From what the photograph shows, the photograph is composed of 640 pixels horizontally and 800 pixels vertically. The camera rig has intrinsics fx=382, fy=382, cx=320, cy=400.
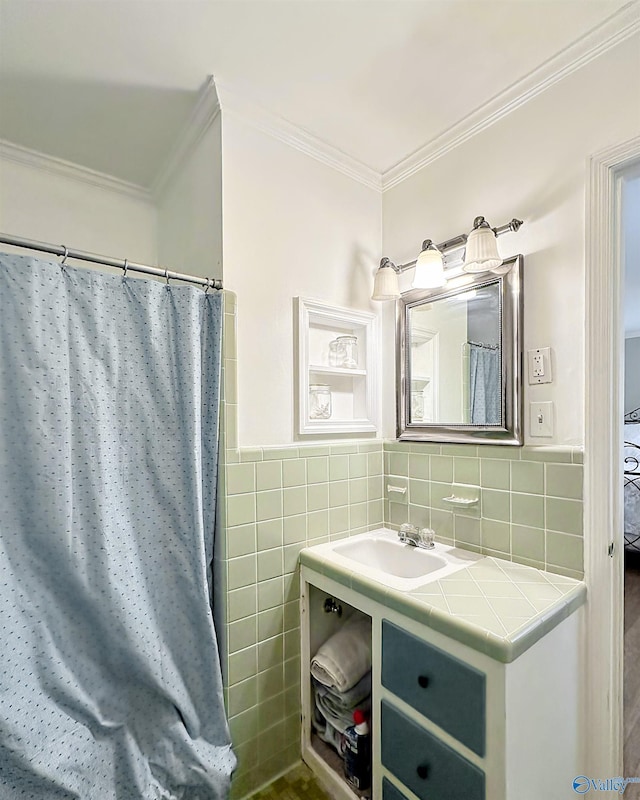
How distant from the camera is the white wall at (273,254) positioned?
143 cm

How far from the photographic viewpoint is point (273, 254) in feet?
5.00

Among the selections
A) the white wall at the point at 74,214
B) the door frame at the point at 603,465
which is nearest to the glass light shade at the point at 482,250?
the door frame at the point at 603,465

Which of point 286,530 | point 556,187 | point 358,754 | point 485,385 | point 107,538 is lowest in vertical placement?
point 358,754

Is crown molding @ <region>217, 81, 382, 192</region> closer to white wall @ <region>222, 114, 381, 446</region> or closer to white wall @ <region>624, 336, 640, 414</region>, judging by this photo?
white wall @ <region>222, 114, 381, 446</region>

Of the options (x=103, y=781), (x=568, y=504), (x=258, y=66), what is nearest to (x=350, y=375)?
(x=568, y=504)

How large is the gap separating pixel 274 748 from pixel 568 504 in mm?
1406

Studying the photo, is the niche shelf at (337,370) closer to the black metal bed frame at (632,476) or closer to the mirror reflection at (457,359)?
the mirror reflection at (457,359)

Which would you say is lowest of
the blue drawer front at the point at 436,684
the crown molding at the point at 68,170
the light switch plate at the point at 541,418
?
the blue drawer front at the point at 436,684

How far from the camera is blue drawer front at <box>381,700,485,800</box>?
0.95 m

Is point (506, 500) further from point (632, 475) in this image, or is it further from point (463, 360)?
point (632, 475)

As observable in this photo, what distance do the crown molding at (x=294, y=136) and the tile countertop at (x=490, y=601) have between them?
1687mm

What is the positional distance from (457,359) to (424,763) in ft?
4.36

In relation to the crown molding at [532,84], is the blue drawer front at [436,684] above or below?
below

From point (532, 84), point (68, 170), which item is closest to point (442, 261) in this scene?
point (532, 84)
